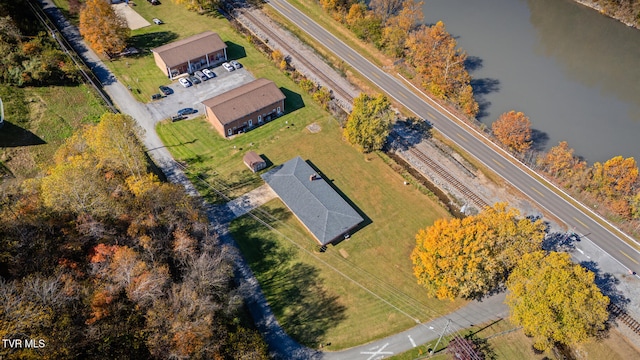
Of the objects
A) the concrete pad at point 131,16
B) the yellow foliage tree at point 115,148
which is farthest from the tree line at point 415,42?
the yellow foliage tree at point 115,148

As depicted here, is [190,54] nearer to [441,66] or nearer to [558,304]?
[441,66]

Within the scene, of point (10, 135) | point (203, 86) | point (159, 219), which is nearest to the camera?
point (159, 219)

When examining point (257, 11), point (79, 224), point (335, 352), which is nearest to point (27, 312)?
point (79, 224)

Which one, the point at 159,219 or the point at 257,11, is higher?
the point at 257,11

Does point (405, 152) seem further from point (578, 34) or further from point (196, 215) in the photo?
point (578, 34)

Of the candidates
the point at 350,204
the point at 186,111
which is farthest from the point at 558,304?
the point at 186,111

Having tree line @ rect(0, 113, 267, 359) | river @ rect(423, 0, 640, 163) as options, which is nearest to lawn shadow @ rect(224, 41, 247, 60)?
tree line @ rect(0, 113, 267, 359)

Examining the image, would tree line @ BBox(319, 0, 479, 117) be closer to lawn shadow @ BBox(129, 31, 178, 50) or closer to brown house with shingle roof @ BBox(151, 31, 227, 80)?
brown house with shingle roof @ BBox(151, 31, 227, 80)
